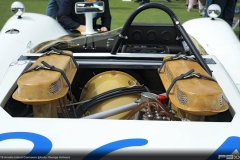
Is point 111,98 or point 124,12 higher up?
point 111,98

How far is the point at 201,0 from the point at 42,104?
5846 mm

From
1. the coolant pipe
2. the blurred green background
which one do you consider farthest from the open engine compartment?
the blurred green background

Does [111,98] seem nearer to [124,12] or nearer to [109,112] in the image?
[109,112]

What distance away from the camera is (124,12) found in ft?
22.7

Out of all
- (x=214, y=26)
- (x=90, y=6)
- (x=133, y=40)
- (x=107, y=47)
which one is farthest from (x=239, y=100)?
(x=90, y=6)

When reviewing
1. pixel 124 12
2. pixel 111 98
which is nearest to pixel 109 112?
pixel 111 98

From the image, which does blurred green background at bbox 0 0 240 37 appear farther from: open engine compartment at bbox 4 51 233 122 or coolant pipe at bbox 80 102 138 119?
coolant pipe at bbox 80 102 138 119

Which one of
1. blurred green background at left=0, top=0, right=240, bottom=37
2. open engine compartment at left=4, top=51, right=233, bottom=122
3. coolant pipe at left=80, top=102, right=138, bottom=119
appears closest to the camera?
open engine compartment at left=4, top=51, right=233, bottom=122

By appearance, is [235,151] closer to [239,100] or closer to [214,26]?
[239,100]

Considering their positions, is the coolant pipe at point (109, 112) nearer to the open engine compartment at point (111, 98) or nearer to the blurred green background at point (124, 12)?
the open engine compartment at point (111, 98)

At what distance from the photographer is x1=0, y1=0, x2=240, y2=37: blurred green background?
6.18m

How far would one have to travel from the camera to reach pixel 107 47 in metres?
2.24

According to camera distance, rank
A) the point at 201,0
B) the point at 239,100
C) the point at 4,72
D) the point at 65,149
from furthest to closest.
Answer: the point at 201,0
the point at 4,72
the point at 239,100
the point at 65,149

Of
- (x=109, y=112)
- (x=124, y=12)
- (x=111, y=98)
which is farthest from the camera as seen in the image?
(x=124, y=12)
